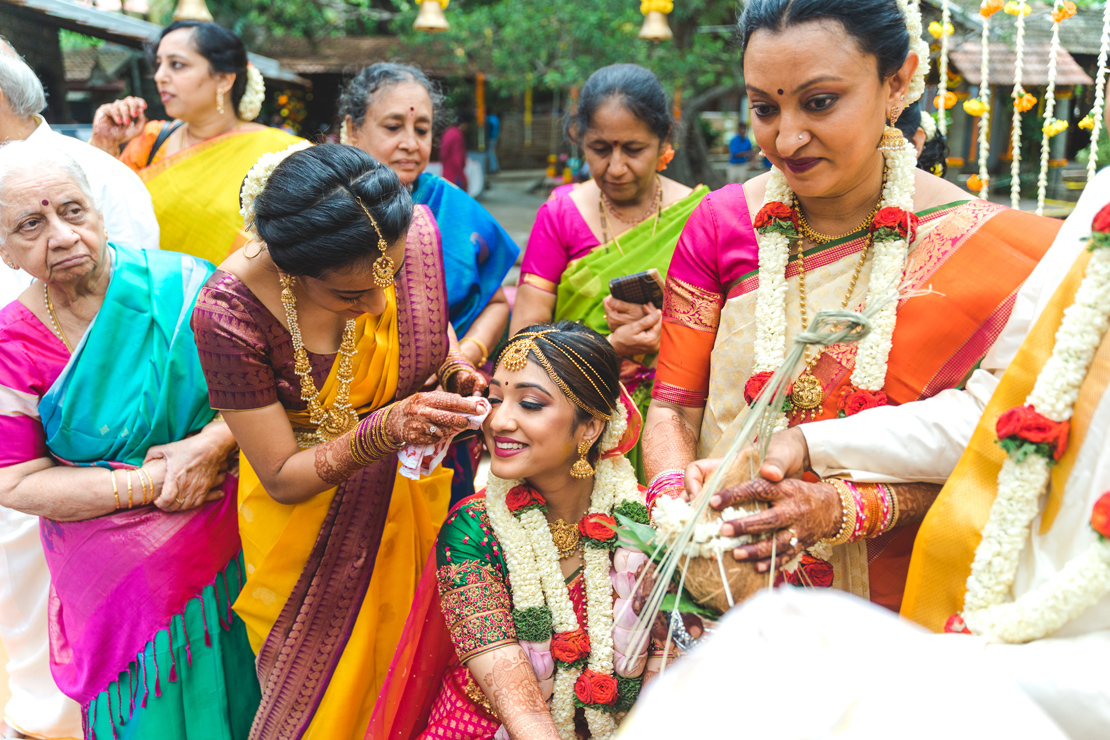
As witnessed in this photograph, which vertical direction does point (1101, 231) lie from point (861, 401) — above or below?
above

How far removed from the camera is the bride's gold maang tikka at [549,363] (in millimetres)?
2199

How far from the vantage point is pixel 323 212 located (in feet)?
6.63

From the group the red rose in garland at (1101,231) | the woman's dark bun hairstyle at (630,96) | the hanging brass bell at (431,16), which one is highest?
the hanging brass bell at (431,16)

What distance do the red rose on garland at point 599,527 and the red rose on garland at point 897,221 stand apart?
0.98m

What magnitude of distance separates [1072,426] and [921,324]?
438 mm

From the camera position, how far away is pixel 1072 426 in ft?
4.09

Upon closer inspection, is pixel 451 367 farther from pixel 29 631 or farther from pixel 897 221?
pixel 29 631

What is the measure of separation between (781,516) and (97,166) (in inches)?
108

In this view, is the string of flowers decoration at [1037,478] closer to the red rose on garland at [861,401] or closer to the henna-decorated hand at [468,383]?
the red rose on garland at [861,401]

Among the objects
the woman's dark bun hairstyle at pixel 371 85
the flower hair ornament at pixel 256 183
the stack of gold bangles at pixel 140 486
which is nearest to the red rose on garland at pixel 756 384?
the flower hair ornament at pixel 256 183

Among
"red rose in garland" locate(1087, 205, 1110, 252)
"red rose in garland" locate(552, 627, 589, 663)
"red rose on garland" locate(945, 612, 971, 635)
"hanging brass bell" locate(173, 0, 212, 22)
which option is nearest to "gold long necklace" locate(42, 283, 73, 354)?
"red rose in garland" locate(552, 627, 589, 663)

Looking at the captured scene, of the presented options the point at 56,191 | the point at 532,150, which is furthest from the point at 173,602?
the point at 532,150

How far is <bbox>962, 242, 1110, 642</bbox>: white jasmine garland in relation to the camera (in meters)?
1.14

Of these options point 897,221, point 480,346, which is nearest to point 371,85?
point 480,346
